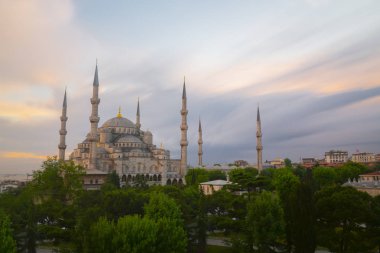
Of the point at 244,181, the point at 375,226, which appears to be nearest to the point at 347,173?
the point at 244,181

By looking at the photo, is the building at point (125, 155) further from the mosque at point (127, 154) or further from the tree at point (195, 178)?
the tree at point (195, 178)

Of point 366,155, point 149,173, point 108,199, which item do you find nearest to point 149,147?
point 149,173

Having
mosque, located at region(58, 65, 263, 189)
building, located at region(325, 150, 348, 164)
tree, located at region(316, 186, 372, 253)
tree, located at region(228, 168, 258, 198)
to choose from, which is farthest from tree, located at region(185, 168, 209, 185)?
building, located at region(325, 150, 348, 164)

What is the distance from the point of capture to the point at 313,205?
62.3 feet

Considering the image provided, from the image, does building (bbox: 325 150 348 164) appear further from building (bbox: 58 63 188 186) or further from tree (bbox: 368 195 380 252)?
tree (bbox: 368 195 380 252)

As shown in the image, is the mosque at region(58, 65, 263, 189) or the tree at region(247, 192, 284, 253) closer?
the tree at region(247, 192, 284, 253)

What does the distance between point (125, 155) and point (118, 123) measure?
13.5m

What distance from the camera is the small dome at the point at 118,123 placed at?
8394 cm

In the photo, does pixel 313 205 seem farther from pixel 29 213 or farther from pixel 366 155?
pixel 366 155

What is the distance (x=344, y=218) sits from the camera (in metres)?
19.1

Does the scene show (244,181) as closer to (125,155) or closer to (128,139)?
(125,155)

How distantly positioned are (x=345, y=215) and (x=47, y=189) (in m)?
32.8

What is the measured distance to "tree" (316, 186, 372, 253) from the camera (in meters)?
18.8

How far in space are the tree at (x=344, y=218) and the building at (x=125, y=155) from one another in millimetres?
46620
